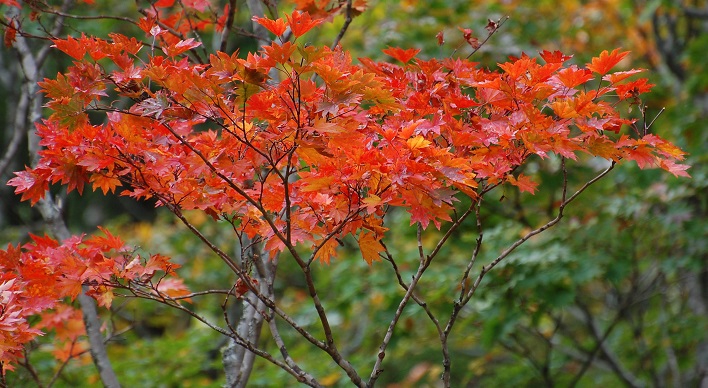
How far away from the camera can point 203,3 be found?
111 inches

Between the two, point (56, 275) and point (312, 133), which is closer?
point (312, 133)

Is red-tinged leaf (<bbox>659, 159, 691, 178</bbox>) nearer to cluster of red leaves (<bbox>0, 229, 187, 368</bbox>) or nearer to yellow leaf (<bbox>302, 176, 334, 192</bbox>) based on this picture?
yellow leaf (<bbox>302, 176, 334, 192</bbox>)

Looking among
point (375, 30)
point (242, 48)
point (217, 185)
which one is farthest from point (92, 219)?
point (217, 185)

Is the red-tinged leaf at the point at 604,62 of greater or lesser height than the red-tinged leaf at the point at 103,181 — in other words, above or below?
above

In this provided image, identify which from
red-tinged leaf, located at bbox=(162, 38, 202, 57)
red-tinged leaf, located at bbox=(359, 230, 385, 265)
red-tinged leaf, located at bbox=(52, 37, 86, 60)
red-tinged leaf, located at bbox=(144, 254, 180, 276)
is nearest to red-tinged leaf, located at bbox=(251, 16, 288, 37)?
red-tinged leaf, located at bbox=(162, 38, 202, 57)

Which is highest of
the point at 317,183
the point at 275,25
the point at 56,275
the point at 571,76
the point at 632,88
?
the point at 632,88

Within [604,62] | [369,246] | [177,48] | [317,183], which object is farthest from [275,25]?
[604,62]

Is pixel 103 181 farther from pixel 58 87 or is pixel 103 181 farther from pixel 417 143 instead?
pixel 417 143

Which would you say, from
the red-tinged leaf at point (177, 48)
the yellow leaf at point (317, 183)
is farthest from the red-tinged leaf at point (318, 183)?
the red-tinged leaf at point (177, 48)

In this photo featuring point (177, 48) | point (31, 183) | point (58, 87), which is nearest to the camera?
point (58, 87)

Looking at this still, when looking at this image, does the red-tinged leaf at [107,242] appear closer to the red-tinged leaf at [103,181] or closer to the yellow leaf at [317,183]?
the red-tinged leaf at [103,181]

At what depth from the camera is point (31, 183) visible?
80.5 inches

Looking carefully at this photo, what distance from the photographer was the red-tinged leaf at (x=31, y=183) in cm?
203

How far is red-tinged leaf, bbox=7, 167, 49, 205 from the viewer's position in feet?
6.65
